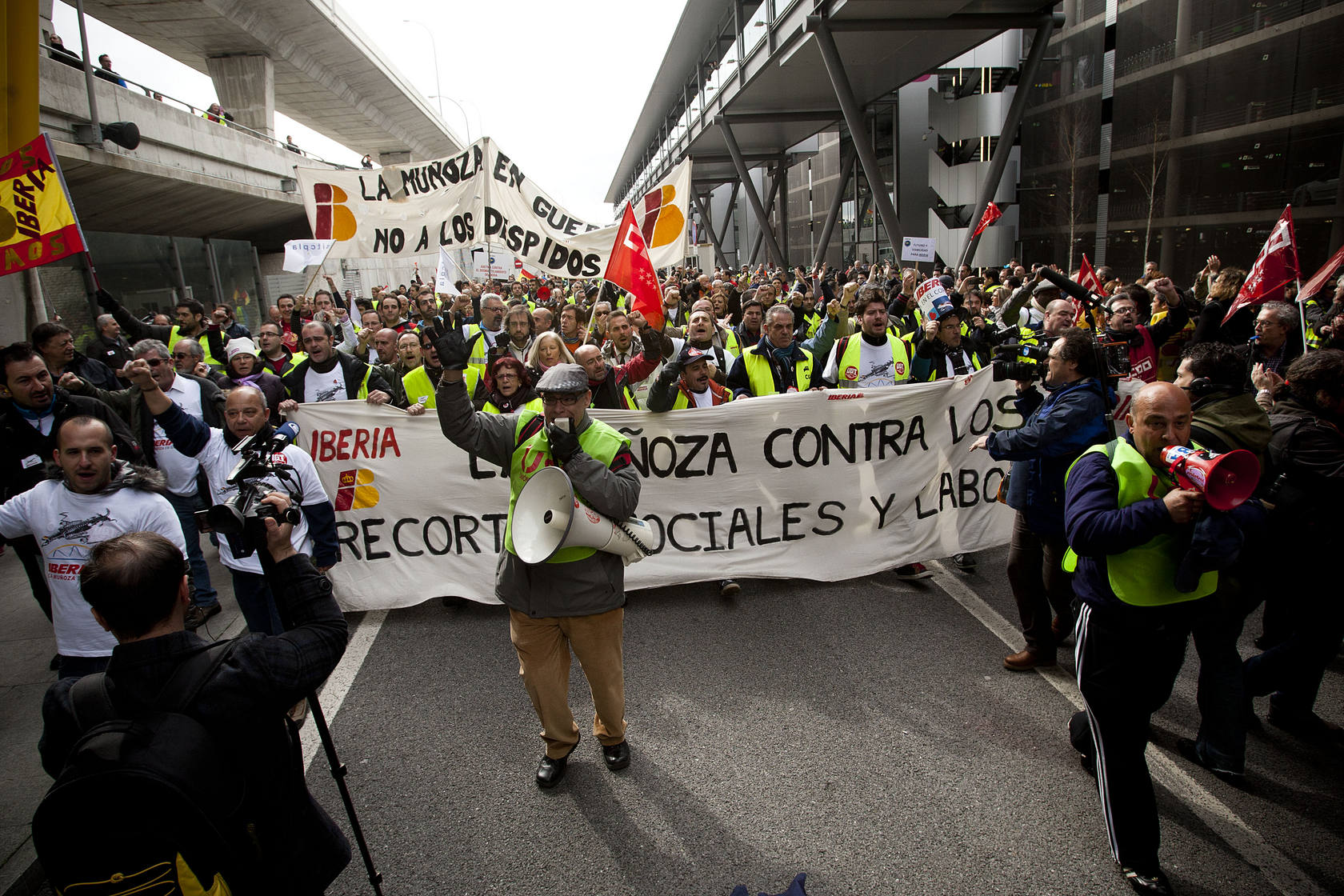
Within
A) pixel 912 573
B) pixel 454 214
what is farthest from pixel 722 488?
pixel 454 214

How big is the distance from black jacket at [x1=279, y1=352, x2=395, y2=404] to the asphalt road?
2409 mm

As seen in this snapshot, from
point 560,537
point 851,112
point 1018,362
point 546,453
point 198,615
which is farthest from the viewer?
point 851,112

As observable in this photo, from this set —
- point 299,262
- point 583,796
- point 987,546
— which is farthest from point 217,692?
point 299,262

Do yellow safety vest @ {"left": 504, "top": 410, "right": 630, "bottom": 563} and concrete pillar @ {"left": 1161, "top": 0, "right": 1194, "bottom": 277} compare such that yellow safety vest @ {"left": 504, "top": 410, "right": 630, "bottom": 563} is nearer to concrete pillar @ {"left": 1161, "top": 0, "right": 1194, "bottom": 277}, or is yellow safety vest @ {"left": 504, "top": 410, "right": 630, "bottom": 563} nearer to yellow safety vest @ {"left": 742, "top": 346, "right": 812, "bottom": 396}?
yellow safety vest @ {"left": 742, "top": 346, "right": 812, "bottom": 396}

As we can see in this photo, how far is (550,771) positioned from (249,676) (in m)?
1.87

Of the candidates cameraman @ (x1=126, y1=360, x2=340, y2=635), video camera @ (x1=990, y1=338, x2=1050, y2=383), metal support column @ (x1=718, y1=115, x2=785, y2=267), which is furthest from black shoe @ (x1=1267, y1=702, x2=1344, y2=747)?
metal support column @ (x1=718, y1=115, x2=785, y2=267)

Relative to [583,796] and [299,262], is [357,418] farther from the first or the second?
[299,262]

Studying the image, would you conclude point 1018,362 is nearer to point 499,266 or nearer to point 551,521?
point 551,521

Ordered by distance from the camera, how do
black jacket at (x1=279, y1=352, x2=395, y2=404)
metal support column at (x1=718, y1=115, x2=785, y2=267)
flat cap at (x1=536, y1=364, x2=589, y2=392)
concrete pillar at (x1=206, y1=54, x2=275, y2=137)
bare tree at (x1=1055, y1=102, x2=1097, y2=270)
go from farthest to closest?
metal support column at (x1=718, y1=115, x2=785, y2=267) < concrete pillar at (x1=206, y1=54, x2=275, y2=137) < bare tree at (x1=1055, y1=102, x2=1097, y2=270) < black jacket at (x1=279, y1=352, x2=395, y2=404) < flat cap at (x1=536, y1=364, x2=589, y2=392)

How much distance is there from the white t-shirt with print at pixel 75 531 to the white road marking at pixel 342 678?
954 mm

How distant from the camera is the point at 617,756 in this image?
3.40 m

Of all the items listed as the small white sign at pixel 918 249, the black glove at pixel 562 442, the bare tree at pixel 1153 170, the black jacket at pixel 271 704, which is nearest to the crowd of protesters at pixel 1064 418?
the black glove at pixel 562 442

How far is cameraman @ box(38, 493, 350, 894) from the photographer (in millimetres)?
1646

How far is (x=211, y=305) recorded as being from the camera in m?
24.7
